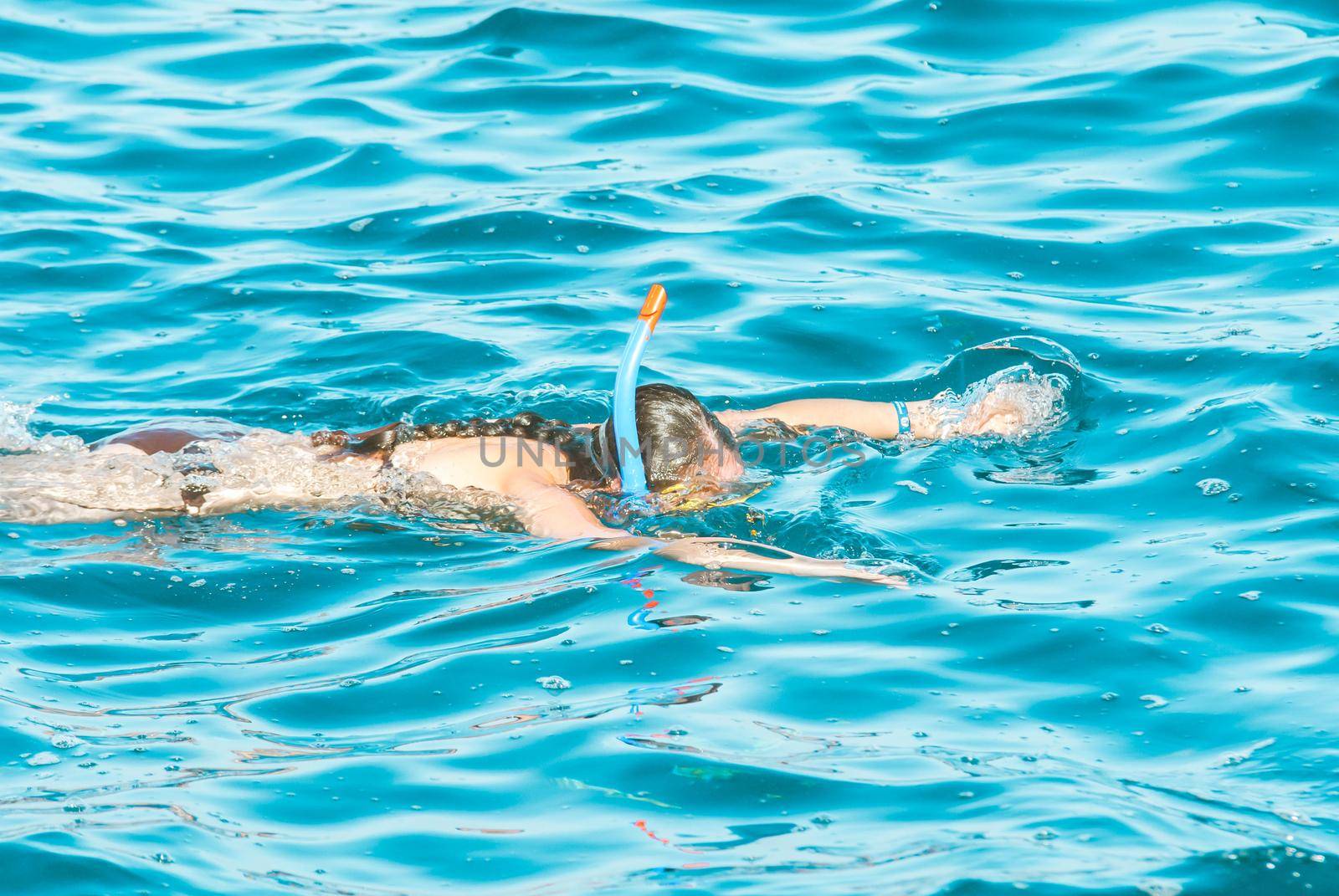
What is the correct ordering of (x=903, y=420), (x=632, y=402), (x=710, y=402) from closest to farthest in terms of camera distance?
(x=632, y=402) < (x=903, y=420) < (x=710, y=402)

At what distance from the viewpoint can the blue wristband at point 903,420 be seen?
6219mm

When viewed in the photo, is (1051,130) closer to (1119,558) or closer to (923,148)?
(923,148)

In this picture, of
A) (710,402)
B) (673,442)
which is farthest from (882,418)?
(673,442)

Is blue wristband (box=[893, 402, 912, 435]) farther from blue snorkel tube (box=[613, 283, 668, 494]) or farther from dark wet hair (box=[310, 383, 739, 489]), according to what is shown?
blue snorkel tube (box=[613, 283, 668, 494])

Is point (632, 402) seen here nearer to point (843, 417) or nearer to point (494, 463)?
point (494, 463)

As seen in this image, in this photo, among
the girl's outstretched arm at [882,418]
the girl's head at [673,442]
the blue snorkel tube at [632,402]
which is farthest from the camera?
the girl's outstretched arm at [882,418]

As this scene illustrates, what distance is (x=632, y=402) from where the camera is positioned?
525 centimetres

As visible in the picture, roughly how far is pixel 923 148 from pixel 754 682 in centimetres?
565

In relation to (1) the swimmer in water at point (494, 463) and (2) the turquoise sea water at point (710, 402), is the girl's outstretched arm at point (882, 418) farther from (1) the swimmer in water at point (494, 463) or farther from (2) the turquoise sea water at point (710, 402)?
(1) the swimmer in water at point (494, 463)

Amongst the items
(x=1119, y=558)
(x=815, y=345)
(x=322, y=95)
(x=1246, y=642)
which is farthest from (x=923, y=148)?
(x=1246, y=642)

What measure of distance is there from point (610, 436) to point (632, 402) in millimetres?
293

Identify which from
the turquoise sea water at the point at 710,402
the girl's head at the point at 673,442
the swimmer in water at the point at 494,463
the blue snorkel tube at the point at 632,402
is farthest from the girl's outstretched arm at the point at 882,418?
the blue snorkel tube at the point at 632,402

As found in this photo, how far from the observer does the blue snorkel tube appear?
5.23 metres

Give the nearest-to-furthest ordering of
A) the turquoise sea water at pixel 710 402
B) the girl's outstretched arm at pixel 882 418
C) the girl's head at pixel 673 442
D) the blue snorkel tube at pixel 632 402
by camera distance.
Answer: the turquoise sea water at pixel 710 402 < the blue snorkel tube at pixel 632 402 < the girl's head at pixel 673 442 < the girl's outstretched arm at pixel 882 418
